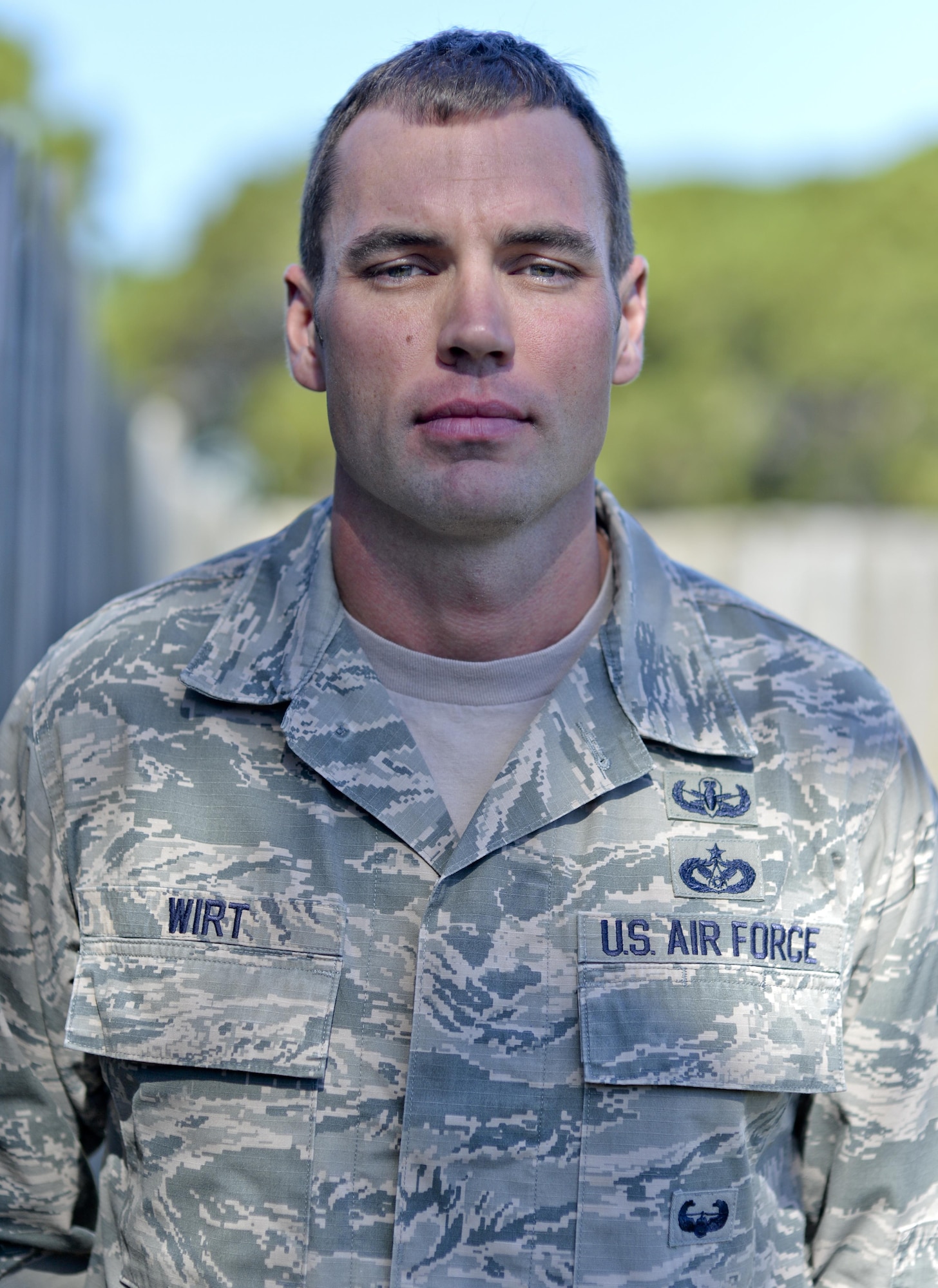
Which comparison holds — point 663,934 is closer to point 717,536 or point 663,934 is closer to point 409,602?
point 409,602

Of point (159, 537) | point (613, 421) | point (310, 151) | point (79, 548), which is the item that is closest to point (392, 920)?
point (310, 151)

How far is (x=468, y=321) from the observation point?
2002 millimetres

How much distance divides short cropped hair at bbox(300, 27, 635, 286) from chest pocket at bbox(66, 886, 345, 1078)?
1.01 m

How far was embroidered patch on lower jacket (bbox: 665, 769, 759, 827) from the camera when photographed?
6.78ft

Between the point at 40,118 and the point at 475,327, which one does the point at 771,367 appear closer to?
the point at 40,118

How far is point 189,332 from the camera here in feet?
130

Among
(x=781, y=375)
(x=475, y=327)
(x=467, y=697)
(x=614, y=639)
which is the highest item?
(x=781, y=375)

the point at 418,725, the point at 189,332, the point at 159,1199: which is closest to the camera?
the point at 159,1199

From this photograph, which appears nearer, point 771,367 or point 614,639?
point 614,639

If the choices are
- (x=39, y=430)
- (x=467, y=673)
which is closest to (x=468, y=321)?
(x=467, y=673)

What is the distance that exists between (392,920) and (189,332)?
3950 centimetres

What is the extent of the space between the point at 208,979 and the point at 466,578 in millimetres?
→ 711

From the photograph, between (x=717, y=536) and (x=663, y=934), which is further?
(x=717, y=536)

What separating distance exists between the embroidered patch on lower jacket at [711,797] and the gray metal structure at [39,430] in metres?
1.74
